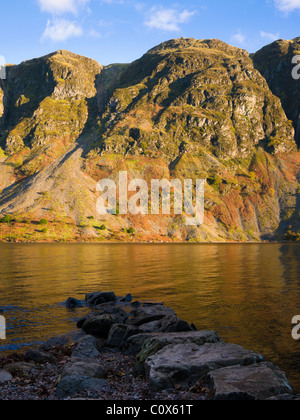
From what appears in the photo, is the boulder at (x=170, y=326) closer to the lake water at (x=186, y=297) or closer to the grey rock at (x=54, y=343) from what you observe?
the lake water at (x=186, y=297)

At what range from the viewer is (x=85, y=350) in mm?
17234

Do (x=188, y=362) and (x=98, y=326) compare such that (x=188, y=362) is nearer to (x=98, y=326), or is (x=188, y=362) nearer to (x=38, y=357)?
(x=38, y=357)

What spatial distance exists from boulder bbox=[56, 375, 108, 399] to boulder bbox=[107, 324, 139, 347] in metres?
7.05

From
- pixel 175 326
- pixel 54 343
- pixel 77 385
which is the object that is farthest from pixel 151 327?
pixel 77 385

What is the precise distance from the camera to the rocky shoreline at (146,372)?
37.9 feet

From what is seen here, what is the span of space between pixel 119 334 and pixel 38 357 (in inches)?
219

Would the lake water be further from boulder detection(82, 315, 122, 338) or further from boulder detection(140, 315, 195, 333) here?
boulder detection(140, 315, 195, 333)

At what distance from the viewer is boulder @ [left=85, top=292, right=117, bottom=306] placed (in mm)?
31294

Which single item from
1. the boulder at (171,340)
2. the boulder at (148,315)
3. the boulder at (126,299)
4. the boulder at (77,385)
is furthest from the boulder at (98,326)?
the boulder at (126,299)

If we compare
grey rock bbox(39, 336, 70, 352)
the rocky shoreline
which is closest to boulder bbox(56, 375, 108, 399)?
the rocky shoreline

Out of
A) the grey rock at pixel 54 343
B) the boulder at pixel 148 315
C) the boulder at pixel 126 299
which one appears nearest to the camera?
the grey rock at pixel 54 343

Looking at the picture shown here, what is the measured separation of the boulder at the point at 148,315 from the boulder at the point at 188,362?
886 cm
